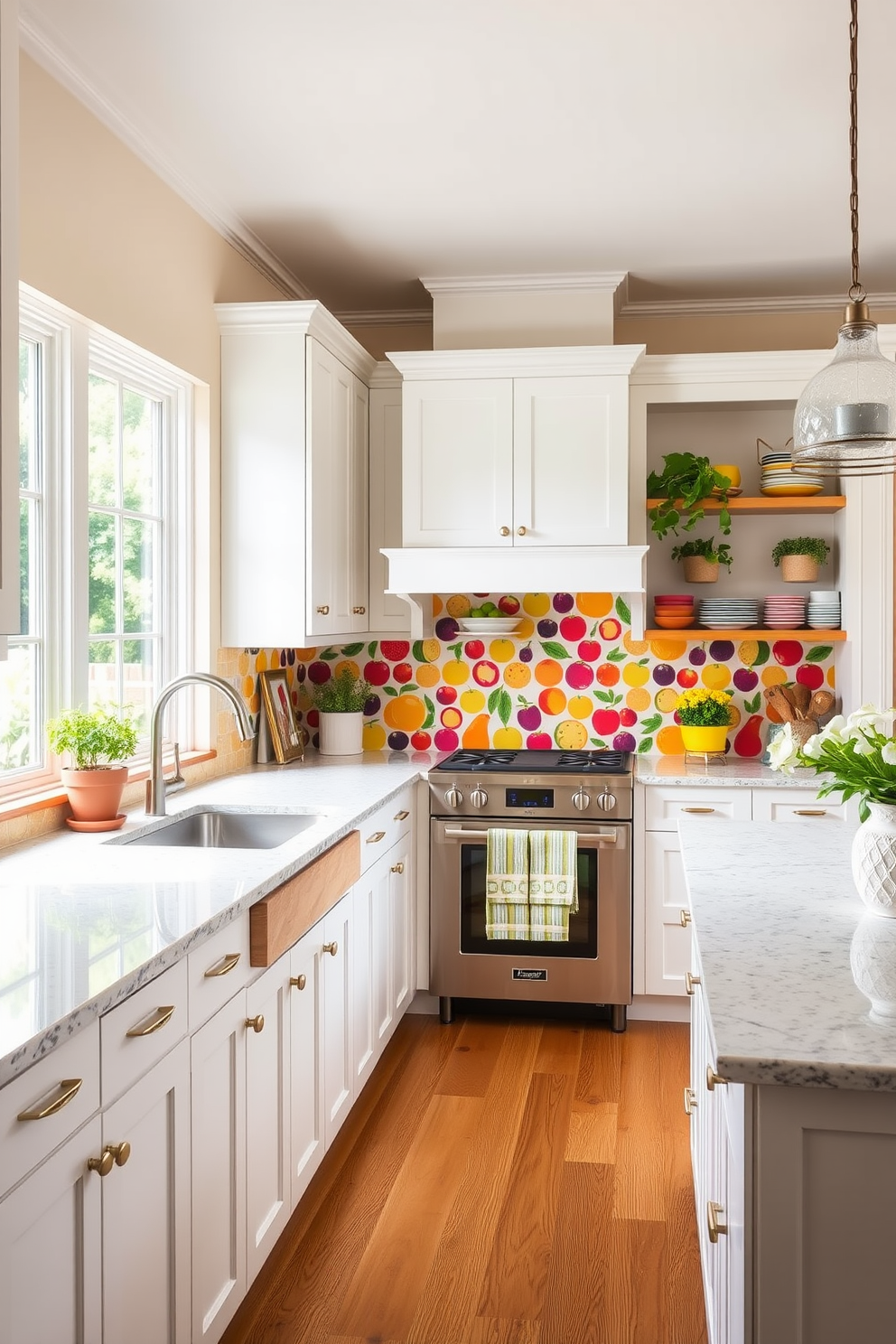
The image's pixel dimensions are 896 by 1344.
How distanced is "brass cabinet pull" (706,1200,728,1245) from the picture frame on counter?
2447mm

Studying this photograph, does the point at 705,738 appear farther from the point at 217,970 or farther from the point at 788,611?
the point at 217,970

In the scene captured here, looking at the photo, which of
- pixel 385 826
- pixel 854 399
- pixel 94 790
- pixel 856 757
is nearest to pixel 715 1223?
pixel 856 757

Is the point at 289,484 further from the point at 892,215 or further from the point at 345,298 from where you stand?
the point at 892,215

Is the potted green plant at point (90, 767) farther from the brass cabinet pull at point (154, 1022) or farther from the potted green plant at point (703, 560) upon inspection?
the potted green plant at point (703, 560)

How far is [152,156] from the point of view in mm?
2941

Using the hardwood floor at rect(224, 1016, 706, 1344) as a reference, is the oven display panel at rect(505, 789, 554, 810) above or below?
above

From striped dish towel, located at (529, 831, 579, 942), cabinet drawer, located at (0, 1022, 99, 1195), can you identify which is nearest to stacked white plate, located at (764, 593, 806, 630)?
striped dish towel, located at (529, 831, 579, 942)

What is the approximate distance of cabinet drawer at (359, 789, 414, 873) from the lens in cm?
311

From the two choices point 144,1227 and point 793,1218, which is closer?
point 793,1218

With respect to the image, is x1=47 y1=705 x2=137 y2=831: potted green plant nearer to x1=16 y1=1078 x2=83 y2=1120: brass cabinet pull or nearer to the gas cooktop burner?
x1=16 y1=1078 x2=83 y2=1120: brass cabinet pull

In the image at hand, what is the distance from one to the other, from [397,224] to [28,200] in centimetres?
144

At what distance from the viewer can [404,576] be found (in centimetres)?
398

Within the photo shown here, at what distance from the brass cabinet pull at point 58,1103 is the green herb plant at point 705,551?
3.28m

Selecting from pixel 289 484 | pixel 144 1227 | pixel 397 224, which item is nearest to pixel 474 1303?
pixel 144 1227
